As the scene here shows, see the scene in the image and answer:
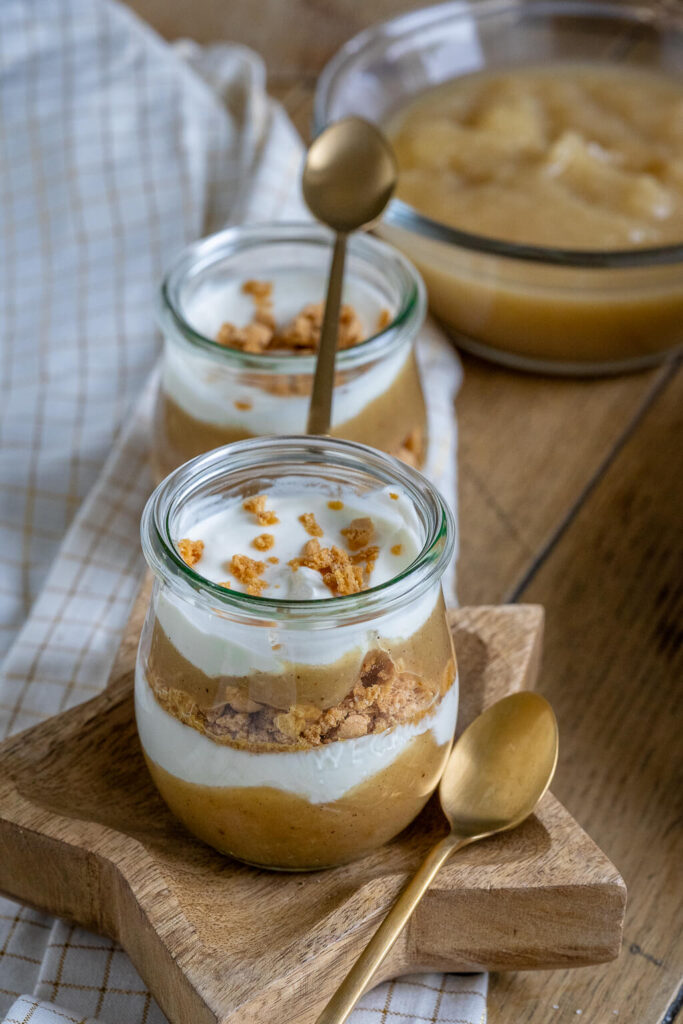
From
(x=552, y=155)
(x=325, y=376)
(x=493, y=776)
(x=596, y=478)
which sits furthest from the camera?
(x=552, y=155)

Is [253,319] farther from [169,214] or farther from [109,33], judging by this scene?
[109,33]

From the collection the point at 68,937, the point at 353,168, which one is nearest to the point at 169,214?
the point at 353,168

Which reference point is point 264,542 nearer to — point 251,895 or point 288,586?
point 288,586

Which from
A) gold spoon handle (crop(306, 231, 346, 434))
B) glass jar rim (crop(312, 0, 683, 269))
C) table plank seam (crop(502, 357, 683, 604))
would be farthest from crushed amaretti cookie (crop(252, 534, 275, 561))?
glass jar rim (crop(312, 0, 683, 269))

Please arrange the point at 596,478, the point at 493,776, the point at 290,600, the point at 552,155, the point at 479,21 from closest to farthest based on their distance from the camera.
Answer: the point at 290,600 < the point at 493,776 < the point at 596,478 < the point at 552,155 < the point at 479,21

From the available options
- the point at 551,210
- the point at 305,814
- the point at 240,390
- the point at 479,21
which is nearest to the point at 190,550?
the point at 305,814
